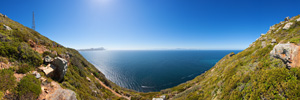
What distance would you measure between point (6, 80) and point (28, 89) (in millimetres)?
1974

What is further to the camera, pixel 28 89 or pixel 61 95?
pixel 61 95

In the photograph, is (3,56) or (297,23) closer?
(3,56)

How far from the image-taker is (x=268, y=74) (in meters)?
10.9

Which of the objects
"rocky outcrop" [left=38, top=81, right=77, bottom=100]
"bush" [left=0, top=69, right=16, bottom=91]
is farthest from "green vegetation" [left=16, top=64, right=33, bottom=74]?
"rocky outcrop" [left=38, top=81, right=77, bottom=100]

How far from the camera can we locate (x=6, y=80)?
927cm

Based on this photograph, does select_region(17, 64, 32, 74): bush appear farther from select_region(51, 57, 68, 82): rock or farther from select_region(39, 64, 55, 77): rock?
select_region(51, 57, 68, 82): rock

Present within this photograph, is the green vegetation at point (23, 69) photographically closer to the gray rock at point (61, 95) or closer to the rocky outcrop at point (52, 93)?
the rocky outcrop at point (52, 93)

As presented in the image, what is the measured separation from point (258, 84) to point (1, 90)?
2866 cm

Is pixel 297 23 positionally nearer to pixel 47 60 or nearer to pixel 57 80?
pixel 57 80

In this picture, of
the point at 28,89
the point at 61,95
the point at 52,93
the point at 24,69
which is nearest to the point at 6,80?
the point at 28,89

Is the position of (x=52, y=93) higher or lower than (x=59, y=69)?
A: lower

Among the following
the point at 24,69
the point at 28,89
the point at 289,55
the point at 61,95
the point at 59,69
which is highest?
the point at 289,55

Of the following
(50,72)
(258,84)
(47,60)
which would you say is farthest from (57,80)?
(258,84)

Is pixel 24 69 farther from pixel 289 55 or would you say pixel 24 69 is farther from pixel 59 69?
pixel 289 55
